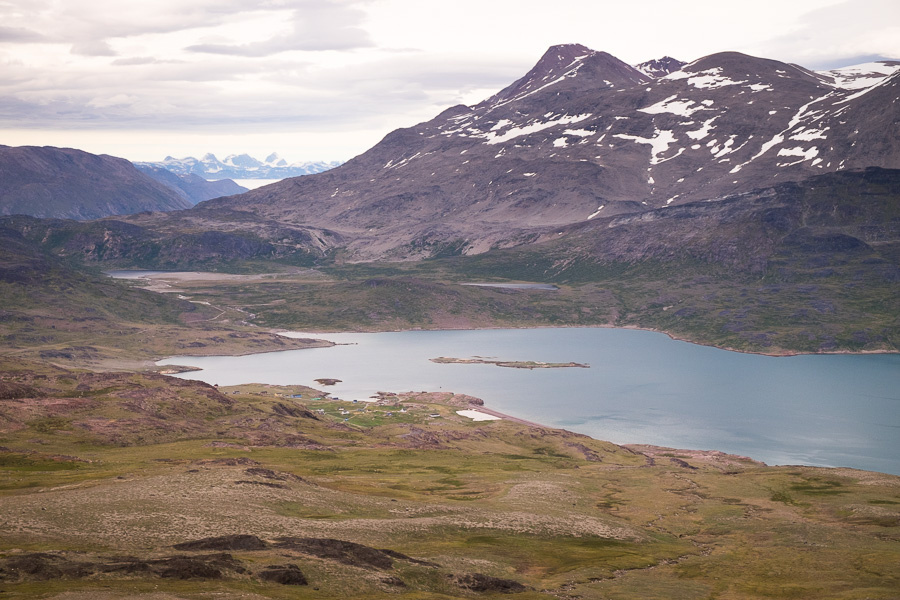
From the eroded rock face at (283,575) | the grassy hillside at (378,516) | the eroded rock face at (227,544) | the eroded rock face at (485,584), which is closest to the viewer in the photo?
the eroded rock face at (283,575)

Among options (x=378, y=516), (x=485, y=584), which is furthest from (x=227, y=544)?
(x=378, y=516)

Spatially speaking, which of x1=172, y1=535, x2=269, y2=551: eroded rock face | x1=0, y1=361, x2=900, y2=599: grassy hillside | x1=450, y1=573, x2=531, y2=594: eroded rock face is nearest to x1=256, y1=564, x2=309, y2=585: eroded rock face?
x1=0, y1=361, x2=900, y2=599: grassy hillside

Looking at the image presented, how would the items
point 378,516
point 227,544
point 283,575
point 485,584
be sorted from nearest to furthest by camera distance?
point 283,575 → point 227,544 → point 485,584 → point 378,516

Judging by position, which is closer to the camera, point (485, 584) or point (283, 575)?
point (283, 575)

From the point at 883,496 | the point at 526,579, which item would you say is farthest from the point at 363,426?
the point at 526,579

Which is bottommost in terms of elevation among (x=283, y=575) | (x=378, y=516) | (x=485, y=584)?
(x=378, y=516)

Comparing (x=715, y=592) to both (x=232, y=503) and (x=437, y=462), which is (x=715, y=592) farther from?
(x=437, y=462)

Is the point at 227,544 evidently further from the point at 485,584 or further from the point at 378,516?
the point at 378,516

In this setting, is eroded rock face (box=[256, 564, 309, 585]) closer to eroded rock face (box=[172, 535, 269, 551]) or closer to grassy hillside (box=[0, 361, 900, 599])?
grassy hillside (box=[0, 361, 900, 599])

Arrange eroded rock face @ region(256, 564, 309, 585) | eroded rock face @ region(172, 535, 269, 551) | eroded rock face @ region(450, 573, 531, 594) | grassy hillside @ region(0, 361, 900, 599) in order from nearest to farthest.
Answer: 1. eroded rock face @ region(256, 564, 309, 585)
2. grassy hillside @ region(0, 361, 900, 599)
3. eroded rock face @ region(172, 535, 269, 551)
4. eroded rock face @ region(450, 573, 531, 594)

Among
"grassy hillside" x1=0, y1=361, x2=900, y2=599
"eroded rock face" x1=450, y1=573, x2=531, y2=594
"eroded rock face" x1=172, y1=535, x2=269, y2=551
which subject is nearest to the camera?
"grassy hillside" x1=0, y1=361, x2=900, y2=599

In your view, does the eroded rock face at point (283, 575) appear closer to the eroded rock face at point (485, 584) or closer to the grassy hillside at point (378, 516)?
the grassy hillside at point (378, 516)

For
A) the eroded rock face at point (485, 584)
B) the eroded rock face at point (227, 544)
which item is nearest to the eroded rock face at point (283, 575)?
the eroded rock face at point (227, 544)
